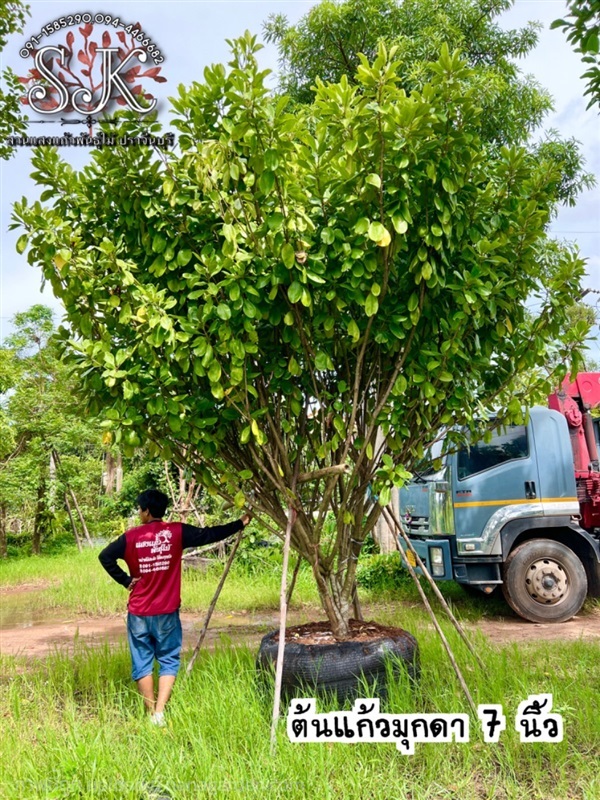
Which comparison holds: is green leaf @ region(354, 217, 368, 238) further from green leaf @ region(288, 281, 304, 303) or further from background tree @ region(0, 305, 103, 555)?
background tree @ region(0, 305, 103, 555)

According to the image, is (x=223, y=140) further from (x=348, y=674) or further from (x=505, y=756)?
(x=505, y=756)

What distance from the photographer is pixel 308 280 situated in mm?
4113

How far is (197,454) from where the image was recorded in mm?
4938

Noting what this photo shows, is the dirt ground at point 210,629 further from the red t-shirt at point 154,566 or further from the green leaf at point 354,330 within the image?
the green leaf at point 354,330

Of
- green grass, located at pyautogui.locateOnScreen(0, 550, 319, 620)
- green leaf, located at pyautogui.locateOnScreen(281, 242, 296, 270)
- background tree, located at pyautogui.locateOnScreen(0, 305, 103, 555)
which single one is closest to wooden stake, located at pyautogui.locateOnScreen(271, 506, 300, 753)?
green leaf, located at pyautogui.locateOnScreen(281, 242, 296, 270)

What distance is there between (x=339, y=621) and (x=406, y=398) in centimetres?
159

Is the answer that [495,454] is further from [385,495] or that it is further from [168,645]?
[168,645]

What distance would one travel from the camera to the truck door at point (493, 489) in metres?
7.88

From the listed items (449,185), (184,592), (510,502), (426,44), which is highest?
(426,44)

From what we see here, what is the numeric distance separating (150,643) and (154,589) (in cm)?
39

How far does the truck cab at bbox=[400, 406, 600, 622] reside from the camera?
7898 millimetres

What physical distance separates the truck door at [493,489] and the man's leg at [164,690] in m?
4.23

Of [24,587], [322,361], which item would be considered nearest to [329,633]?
[322,361]

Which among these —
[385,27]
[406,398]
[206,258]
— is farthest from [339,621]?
[385,27]
